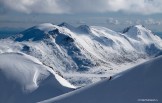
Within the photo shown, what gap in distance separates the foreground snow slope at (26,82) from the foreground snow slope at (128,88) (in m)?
31.5

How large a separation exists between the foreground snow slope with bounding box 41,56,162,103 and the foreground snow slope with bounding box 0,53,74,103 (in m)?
31.5

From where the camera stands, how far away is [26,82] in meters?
83.2

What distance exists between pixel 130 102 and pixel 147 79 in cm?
436

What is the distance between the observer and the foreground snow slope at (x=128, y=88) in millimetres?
39188

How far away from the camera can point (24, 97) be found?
75000 millimetres

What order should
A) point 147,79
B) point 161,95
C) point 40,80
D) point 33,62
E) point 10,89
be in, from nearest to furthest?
point 161,95
point 147,79
point 10,89
point 40,80
point 33,62

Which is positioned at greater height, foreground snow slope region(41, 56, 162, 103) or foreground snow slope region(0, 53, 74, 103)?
foreground snow slope region(41, 56, 162, 103)

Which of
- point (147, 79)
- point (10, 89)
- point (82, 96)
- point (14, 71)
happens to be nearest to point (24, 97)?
point (10, 89)

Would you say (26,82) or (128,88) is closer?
(128,88)

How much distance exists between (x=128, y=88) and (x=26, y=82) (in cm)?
4551

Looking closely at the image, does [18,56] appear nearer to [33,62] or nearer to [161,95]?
[33,62]

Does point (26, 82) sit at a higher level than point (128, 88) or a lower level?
lower

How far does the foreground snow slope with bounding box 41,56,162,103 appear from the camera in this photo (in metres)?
39.2

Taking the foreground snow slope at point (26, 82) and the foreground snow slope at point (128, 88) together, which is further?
the foreground snow slope at point (26, 82)
